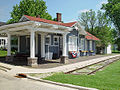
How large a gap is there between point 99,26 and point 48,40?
20455 millimetres

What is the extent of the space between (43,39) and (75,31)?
19.9ft

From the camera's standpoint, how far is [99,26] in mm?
33562

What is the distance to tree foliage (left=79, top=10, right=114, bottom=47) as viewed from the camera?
96.8 feet

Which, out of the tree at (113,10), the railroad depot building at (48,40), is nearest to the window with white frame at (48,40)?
the railroad depot building at (48,40)

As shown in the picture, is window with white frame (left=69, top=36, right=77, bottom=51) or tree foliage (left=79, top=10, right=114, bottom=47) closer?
window with white frame (left=69, top=36, right=77, bottom=51)

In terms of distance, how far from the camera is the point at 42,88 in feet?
19.2

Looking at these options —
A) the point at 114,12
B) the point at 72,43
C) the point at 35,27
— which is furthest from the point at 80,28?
the point at 114,12

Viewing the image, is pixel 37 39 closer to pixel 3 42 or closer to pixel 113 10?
pixel 3 42

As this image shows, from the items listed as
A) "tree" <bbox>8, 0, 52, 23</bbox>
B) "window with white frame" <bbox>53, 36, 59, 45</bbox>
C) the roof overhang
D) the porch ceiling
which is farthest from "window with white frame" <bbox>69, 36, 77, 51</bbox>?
"tree" <bbox>8, 0, 52, 23</bbox>

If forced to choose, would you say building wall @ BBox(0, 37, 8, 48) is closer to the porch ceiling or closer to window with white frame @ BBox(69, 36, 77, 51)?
the porch ceiling

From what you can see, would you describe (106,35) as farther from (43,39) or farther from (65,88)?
(65,88)

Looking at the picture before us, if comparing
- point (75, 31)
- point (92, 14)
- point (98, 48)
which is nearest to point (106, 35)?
point (98, 48)

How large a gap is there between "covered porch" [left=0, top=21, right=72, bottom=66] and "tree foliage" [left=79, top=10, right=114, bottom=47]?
14.7 meters

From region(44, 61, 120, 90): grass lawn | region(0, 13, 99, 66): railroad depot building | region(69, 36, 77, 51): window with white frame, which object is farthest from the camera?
region(69, 36, 77, 51): window with white frame
